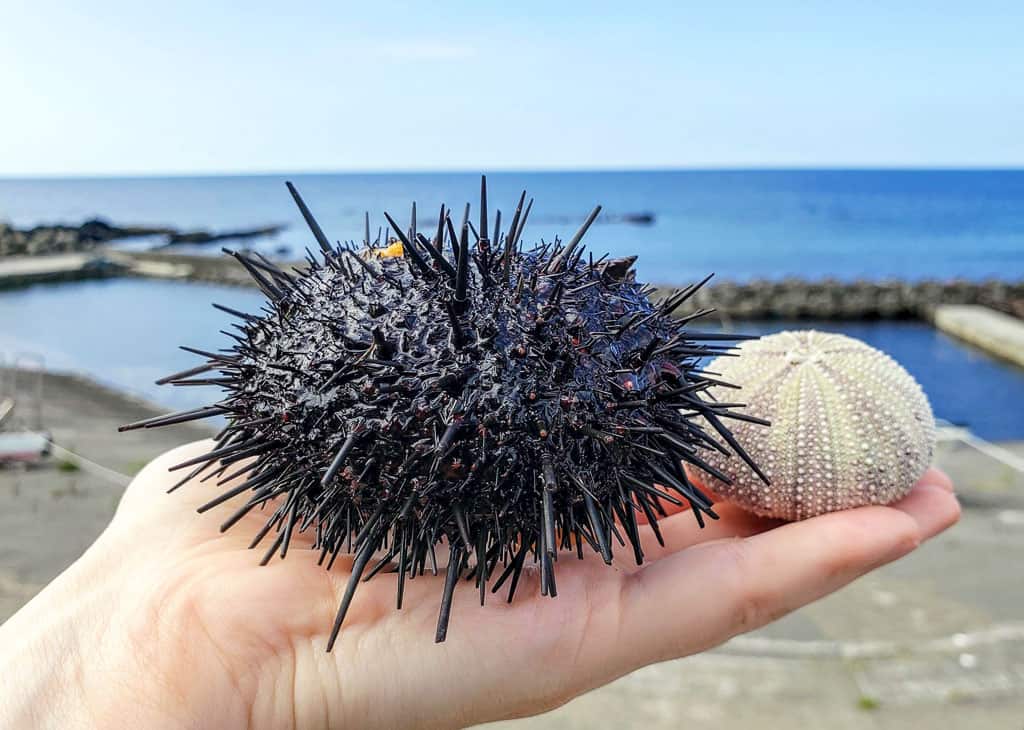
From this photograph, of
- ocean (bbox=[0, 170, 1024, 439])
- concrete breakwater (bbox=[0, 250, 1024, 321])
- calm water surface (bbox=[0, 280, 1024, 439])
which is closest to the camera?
calm water surface (bbox=[0, 280, 1024, 439])

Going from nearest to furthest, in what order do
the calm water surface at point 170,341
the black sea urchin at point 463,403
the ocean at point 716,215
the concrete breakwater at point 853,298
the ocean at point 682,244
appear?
the black sea urchin at point 463,403, the calm water surface at point 170,341, the ocean at point 682,244, the concrete breakwater at point 853,298, the ocean at point 716,215

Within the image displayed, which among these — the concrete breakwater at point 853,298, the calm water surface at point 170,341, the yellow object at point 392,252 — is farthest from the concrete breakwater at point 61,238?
the yellow object at point 392,252

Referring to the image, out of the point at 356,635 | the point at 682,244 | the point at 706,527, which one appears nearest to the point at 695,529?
the point at 706,527

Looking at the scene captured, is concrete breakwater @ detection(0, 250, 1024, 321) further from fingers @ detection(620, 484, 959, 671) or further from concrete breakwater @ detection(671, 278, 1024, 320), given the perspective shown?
fingers @ detection(620, 484, 959, 671)

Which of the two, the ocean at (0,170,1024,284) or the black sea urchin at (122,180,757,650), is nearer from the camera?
the black sea urchin at (122,180,757,650)

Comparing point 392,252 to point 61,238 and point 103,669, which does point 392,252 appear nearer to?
point 103,669

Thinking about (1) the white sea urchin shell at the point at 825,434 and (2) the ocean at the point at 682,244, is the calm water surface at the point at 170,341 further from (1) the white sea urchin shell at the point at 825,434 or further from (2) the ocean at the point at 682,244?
(1) the white sea urchin shell at the point at 825,434

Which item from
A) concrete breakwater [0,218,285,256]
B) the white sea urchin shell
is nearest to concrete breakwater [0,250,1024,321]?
the white sea urchin shell
